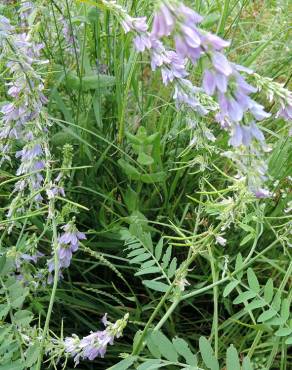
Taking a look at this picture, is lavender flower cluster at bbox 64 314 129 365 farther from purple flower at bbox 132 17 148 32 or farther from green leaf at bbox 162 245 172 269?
purple flower at bbox 132 17 148 32

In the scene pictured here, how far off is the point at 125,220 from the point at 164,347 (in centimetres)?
49

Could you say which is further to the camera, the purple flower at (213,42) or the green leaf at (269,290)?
the green leaf at (269,290)

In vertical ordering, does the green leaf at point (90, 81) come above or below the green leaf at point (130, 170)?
above

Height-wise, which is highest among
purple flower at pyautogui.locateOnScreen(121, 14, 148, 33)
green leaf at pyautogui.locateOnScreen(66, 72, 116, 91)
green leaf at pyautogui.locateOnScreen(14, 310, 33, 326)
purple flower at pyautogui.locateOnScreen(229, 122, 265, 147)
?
purple flower at pyautogui.locateOnScreen(121, 14, 148, 33)

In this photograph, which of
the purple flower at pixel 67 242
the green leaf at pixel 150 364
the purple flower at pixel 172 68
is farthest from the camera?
the purple flower at pixel 67 242

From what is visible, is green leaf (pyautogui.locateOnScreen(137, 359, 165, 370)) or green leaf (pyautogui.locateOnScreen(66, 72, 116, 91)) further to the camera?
green leaf (pyautogui.locateOnScreen(66, 72, 116, 91))

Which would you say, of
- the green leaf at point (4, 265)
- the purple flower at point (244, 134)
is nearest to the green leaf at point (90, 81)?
the green leaf at point (4, 265)

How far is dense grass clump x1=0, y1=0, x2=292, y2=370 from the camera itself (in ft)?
3.36

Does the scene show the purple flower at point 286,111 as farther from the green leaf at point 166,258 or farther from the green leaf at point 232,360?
the green leaf at point 166,258

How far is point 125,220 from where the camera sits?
144 centimetres

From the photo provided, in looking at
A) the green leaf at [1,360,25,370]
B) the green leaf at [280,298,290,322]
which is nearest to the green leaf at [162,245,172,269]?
the green leaf at [280,298,290,322]

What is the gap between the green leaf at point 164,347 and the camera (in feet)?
3.24

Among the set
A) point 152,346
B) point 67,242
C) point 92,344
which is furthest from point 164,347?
point 67,242

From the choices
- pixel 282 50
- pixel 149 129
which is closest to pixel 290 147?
pixel 149 129
